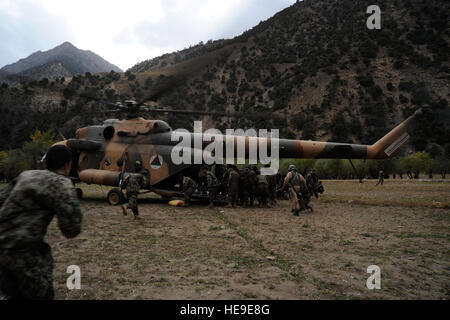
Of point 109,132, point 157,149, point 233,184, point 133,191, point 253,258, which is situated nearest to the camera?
point 253,258

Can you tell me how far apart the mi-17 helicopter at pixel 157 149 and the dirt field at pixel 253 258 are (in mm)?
3365

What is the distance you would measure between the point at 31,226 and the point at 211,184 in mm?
8848

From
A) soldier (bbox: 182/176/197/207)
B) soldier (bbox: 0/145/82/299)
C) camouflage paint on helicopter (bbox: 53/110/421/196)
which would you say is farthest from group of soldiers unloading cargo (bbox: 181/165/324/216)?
soldier (bbox: 0/145/82/299)

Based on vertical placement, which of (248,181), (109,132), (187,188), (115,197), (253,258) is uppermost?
(109,132)

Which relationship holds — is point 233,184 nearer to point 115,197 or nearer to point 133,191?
point 133,191

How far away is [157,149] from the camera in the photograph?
38.0 feet

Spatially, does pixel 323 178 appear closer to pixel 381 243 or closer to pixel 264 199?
pixel 264 199

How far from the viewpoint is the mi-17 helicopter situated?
36.8 ft

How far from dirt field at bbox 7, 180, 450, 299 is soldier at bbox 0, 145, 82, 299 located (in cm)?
125

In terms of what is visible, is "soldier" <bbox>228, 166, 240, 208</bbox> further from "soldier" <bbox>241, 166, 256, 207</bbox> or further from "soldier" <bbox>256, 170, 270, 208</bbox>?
"soldier" <bbox>256, 170, 270, 208</bbox>

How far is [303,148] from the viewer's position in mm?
11531

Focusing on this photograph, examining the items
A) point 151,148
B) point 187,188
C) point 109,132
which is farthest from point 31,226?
point 109,132
